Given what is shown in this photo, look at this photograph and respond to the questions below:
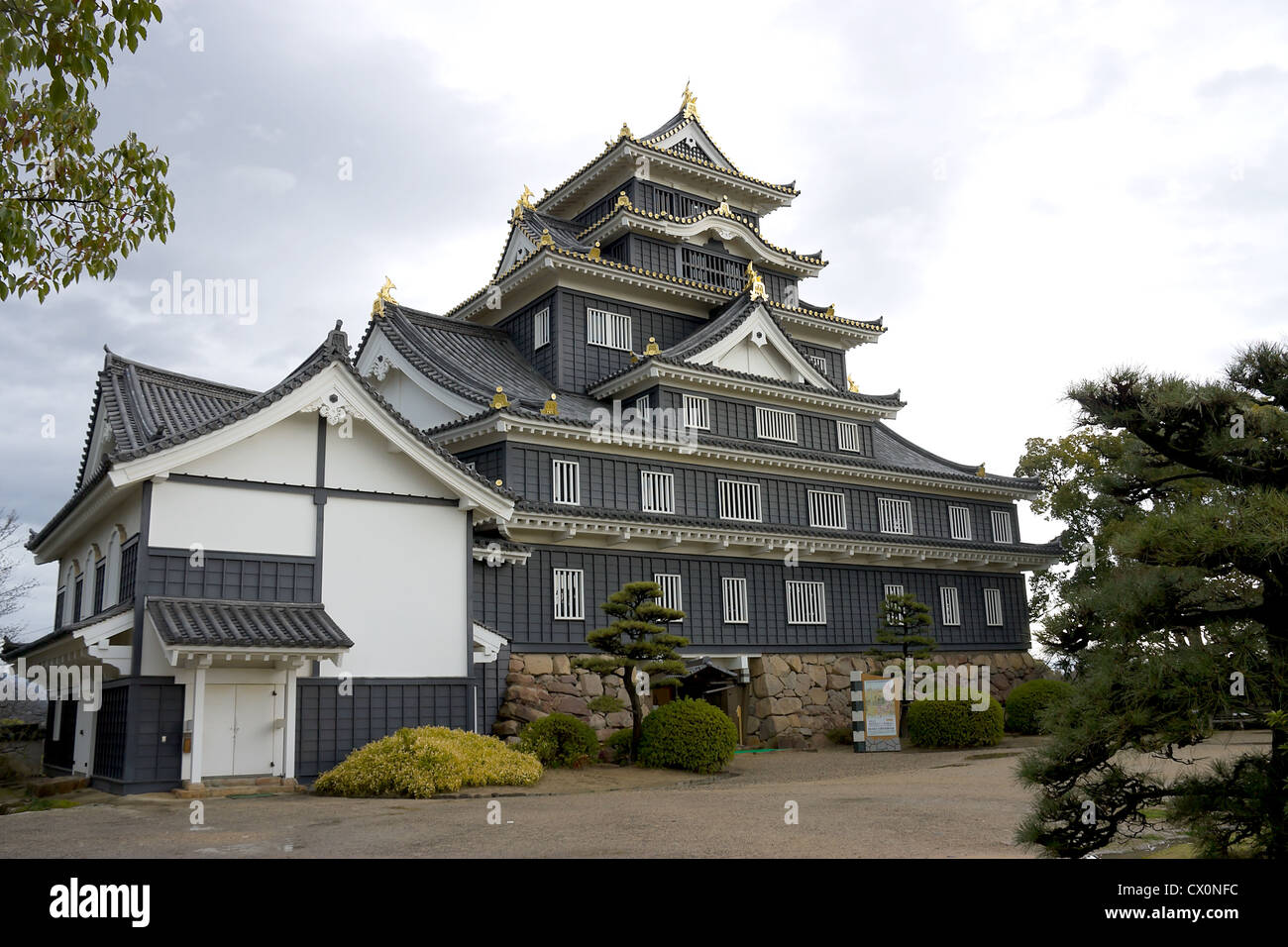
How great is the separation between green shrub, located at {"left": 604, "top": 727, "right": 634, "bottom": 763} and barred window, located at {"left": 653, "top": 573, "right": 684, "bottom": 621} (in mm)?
4887

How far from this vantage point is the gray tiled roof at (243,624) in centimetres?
1619

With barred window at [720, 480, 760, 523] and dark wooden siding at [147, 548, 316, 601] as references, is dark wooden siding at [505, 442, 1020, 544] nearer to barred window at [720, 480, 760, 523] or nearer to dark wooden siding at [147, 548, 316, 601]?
barred window at [720, 480, 760, 523]

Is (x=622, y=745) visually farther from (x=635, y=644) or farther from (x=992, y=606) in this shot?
(x=992, y=606)

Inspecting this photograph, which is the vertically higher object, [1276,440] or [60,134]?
[60,134]

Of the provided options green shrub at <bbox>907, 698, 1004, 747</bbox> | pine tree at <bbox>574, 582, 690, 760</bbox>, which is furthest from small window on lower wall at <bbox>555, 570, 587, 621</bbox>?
green shrub at <bbox>907, 698, 1004, 747</bbox>

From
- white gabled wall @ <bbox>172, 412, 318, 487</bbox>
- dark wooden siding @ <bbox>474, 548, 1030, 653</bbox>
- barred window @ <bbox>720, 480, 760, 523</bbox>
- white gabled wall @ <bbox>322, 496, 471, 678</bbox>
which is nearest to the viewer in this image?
white gabled wall @ <bbox>172, 412, 318, 487</bbox>

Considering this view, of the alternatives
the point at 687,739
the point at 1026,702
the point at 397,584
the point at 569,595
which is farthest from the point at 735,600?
the point at 397,584

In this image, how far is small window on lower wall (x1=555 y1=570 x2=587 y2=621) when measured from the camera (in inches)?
985

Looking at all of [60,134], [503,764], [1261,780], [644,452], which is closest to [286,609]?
[503,764]

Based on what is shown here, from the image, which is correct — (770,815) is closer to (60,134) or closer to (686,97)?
(60,134)

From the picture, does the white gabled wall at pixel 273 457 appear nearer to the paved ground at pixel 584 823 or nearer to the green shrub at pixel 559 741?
the paved ground at pixel 584 823

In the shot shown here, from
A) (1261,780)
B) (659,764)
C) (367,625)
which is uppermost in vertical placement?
(367,625)

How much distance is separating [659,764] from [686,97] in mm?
25198

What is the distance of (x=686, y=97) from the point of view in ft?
118
